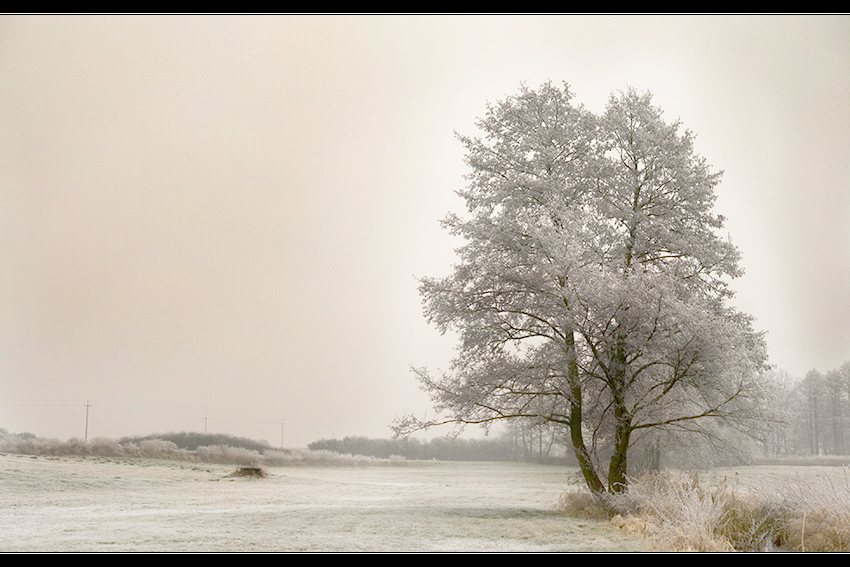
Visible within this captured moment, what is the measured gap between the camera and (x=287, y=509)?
8078 millimetres

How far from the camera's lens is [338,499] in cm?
918

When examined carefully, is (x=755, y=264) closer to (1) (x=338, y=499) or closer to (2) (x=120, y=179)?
(1) (x=338, y=499)

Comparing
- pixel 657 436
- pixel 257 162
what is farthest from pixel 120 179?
pixel 657 436

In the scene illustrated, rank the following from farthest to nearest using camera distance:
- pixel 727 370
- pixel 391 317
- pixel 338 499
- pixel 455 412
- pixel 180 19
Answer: pixel 391 317 < pixel 180 19 < pixel 338 499 < pixel 455 412 < pixel 727 370

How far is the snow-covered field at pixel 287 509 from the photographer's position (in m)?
6.15

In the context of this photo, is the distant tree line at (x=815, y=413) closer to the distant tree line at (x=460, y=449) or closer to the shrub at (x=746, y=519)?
the shrub at (x=746, y=519)

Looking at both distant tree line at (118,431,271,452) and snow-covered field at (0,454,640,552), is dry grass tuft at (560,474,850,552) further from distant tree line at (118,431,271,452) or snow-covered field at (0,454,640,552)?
distant tree line at (118,431,271,452)

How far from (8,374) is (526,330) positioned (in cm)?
762

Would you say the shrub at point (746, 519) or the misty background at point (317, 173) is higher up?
the misty background at point (317, 173)

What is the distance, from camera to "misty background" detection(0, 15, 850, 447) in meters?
9.89

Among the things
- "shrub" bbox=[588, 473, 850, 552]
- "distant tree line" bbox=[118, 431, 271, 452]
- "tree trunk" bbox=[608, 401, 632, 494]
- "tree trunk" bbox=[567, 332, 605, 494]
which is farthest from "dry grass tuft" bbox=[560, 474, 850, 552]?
"distant tree line" bbox=[118, 431, 271, 452]

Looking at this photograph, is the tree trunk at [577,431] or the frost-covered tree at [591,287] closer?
the frost-covered tree at [591,287]

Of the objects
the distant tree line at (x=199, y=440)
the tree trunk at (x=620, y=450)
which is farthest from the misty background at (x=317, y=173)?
the tree trunk at (x=620, y=450)

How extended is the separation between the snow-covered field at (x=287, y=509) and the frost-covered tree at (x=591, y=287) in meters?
1.18
